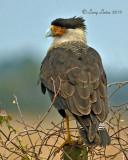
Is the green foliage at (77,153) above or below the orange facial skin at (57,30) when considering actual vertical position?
below

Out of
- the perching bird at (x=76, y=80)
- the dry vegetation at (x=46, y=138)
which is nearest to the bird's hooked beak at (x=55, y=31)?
the perching bird at (x=76, y=80)

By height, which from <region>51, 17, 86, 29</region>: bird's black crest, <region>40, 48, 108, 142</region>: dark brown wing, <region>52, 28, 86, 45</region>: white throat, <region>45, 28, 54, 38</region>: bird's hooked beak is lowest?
<region>40, 48, 108, 142</region>: dark brown wing

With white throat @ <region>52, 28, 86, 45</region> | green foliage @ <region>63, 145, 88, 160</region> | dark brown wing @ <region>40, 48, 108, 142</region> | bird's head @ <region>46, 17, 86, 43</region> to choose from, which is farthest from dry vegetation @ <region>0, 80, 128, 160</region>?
bird's head @ <region>46, 17, 86, 43</region>

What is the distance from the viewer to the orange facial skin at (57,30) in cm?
527

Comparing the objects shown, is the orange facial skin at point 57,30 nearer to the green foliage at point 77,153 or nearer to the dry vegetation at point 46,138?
the dry vegetation at point 46,138

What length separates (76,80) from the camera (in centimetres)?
413

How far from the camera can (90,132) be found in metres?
3.65

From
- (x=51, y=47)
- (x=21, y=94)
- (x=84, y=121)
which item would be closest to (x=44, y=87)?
(x=51, y=47)

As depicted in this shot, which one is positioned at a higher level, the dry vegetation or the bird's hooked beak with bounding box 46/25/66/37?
the bird's hooked beak with bounding box 46/25/66/37

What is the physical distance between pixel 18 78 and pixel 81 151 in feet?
57.5

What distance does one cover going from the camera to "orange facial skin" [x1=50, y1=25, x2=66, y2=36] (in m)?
5.27

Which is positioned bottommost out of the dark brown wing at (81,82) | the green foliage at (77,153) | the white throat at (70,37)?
the green foliage at (77,153)

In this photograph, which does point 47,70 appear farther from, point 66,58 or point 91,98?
point 91,98

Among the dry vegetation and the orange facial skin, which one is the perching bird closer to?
the orange facial skin
